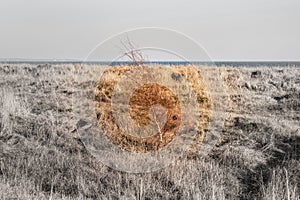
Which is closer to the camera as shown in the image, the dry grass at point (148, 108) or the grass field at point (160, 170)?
the grass field at point (160, 170)

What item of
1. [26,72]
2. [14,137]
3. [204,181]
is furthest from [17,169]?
[26,72]

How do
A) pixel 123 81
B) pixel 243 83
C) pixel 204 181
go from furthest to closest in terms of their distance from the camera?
pixel 243 83
pixel 123 81
pixel 204 181

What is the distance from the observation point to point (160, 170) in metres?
6.70

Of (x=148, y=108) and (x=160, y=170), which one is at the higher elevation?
(x=148, y=108)

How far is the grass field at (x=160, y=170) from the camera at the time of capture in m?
6.02

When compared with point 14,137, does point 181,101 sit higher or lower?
higher

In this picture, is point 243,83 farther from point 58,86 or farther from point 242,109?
point 58,86

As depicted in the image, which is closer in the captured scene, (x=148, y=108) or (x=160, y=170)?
(x=160, y=170)

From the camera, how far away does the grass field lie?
6023 mm

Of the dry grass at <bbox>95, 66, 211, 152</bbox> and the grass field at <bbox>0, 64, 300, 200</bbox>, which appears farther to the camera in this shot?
the dry grass at <bbox>95, 66, 211, 152</bbox>

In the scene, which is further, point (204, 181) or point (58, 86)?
point (58, 86)

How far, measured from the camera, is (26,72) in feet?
62.0

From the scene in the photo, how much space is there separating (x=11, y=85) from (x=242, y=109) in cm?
745

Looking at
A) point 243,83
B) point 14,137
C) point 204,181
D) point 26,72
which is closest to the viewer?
point 204,181
